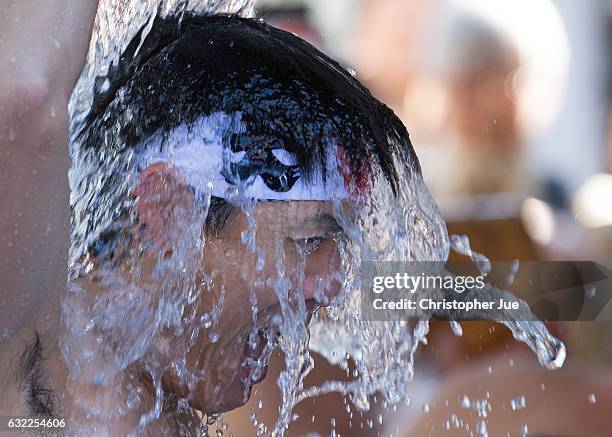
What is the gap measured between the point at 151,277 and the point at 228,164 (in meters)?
0.16

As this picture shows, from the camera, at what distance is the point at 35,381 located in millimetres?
877

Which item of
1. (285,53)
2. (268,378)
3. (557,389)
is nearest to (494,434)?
(557,389)

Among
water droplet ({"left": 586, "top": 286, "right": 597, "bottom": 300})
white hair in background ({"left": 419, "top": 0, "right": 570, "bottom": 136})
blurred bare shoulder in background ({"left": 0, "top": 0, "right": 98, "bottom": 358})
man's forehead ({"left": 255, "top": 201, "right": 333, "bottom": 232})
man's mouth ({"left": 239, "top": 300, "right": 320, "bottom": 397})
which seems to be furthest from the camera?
white hair in background ({"left": 419, "top": 0, "right": 570, "bottom": 136})

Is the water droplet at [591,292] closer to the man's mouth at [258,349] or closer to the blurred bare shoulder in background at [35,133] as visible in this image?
the man's mouth at [258,349]

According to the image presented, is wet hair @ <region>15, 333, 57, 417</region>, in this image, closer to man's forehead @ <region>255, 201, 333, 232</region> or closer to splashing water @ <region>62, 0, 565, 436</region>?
splashing water @ <region>62, 0, 565, 436</region>

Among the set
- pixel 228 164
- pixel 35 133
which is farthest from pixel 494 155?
pixel 35 133

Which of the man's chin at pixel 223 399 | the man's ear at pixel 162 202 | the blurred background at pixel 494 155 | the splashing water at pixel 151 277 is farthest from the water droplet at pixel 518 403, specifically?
the man's ear at pixel 162 202

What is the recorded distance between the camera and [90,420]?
942mm

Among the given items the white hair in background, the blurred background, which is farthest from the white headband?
the white hair in background

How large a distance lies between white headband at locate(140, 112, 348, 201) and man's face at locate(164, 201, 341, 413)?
2cm

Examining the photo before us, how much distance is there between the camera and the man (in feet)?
3.03

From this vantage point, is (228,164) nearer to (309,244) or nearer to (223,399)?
(309,244)

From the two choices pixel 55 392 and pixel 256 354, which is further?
pixel 256 354
